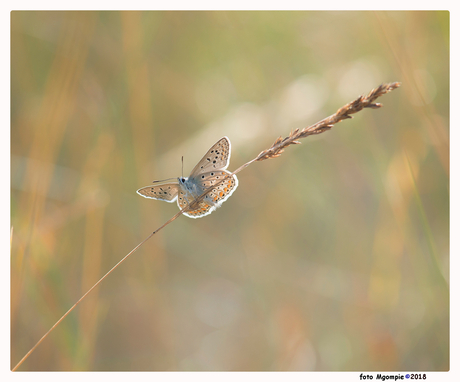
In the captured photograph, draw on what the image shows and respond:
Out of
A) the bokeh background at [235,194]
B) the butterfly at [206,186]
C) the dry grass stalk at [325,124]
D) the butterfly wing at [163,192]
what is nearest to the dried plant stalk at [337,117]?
the dry grass stalk at [325,124]

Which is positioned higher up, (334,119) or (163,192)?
(334,119)

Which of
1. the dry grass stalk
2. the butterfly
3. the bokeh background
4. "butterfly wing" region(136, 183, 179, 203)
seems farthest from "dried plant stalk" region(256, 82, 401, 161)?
the bokeh background

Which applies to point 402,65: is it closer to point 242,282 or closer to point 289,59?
point 289,59

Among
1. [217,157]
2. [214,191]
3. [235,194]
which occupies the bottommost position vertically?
[214,191]

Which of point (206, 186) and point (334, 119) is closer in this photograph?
point (334, 119)

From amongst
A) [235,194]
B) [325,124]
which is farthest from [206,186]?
[235,194]

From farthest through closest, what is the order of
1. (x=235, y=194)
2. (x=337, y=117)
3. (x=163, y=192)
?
(x=235, y=194), (x=163, y=192), (x=337, y=117)

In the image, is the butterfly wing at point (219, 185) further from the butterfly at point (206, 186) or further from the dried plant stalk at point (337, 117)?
the dried plant stalk at point (337, 117)

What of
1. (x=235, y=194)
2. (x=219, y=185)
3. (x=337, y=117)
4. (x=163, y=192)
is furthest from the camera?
(x=235, y=194)

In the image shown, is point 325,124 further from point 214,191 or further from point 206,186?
point 206,186
